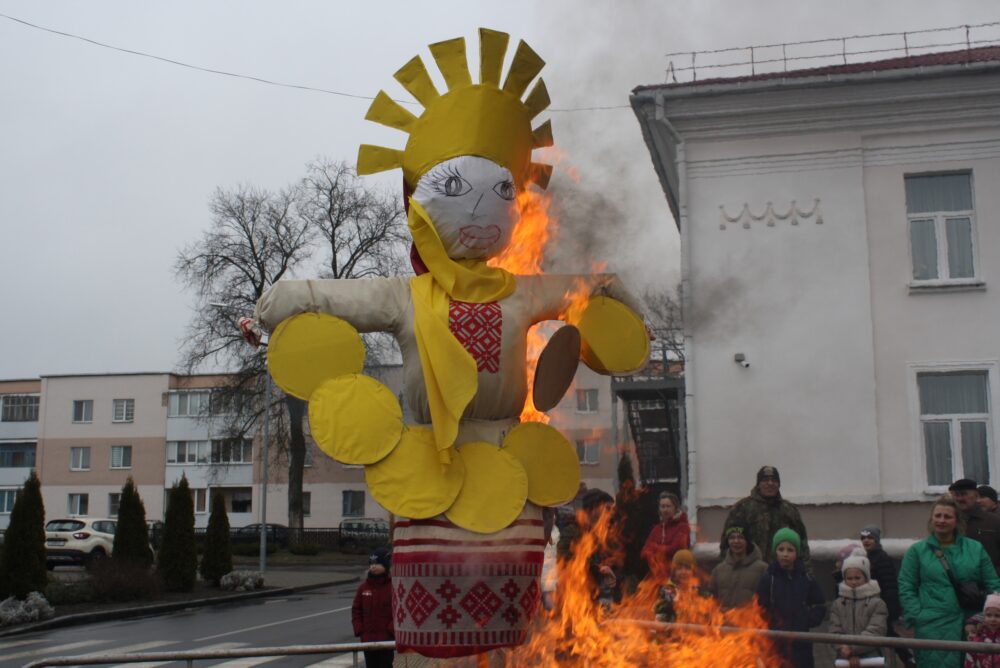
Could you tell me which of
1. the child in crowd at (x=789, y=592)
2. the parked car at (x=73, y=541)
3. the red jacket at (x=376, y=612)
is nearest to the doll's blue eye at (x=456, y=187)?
the child in crowd at (x=789, y=592)

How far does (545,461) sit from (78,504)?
54.1 m

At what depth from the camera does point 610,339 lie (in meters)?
4.42

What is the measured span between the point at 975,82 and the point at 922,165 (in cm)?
111

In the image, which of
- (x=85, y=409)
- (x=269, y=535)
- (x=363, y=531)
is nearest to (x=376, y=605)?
(x=269, y=535)

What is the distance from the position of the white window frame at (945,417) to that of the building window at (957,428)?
12 mm

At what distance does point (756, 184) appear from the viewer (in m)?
12.6

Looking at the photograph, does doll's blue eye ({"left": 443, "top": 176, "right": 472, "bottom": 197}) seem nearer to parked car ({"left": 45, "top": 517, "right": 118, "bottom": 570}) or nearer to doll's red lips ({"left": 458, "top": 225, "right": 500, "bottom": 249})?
doll's red lips ({"left": 458, "top": 225, "right": 500, "bottom": 249})

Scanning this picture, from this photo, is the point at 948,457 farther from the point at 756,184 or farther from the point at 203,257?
the point at 203,257

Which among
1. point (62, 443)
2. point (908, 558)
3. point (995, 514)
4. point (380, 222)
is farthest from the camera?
point (62, 443)

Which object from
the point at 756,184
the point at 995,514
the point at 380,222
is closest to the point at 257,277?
the point at 380,222

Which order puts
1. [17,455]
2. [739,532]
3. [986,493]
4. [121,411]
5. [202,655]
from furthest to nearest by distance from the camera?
[17,455]
[121,411]
[986,493]
[739,532]
[202,655]

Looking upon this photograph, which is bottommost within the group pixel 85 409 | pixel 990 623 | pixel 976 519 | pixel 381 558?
pixel 990 623

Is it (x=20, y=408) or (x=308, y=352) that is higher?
(x=20, y=408)

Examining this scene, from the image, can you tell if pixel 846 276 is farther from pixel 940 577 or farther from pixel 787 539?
pixel 940 577
